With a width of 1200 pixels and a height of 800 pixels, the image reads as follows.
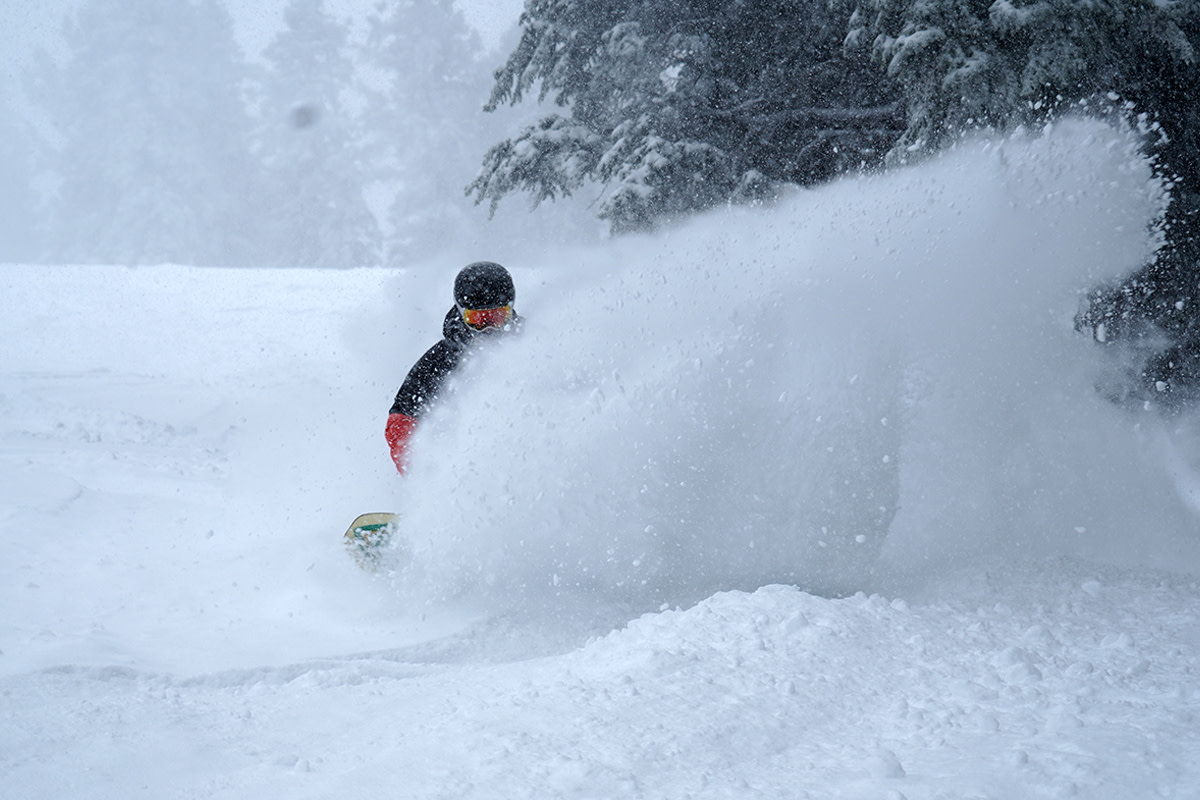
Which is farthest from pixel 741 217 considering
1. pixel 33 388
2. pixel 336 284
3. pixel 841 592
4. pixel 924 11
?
pixel 336 284

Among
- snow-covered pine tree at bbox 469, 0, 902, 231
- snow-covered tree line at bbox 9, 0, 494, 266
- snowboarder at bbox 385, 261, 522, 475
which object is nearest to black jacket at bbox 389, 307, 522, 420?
snowboarder at bbox 385, 261, 522, 475

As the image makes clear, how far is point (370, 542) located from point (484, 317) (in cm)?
145

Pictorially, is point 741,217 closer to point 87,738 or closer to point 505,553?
point 505,553

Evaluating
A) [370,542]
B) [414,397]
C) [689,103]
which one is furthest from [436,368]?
[689,103]

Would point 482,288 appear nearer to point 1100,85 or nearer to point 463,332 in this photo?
point 463,332

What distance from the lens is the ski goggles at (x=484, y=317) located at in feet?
16.7

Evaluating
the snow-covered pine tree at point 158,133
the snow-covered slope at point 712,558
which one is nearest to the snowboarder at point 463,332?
the snow-covered slope at point 712,558

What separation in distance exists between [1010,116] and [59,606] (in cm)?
572

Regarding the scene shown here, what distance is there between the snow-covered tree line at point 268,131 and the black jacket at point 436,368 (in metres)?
27.3

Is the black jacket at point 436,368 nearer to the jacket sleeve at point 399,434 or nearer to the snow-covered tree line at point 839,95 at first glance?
the jacket sleeve at point 399,434

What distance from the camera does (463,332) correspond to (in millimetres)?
5168

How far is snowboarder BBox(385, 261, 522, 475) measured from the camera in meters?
4.96

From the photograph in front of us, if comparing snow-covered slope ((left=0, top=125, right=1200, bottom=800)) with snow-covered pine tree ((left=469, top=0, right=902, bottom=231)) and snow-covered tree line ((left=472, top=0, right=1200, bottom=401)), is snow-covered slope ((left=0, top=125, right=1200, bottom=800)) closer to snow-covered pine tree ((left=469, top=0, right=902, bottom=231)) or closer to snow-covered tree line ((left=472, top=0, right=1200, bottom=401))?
snow-covered tree line ((left=472, top=0, right=1200, bottom=401))

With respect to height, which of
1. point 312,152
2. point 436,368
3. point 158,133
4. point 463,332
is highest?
point 158,133
